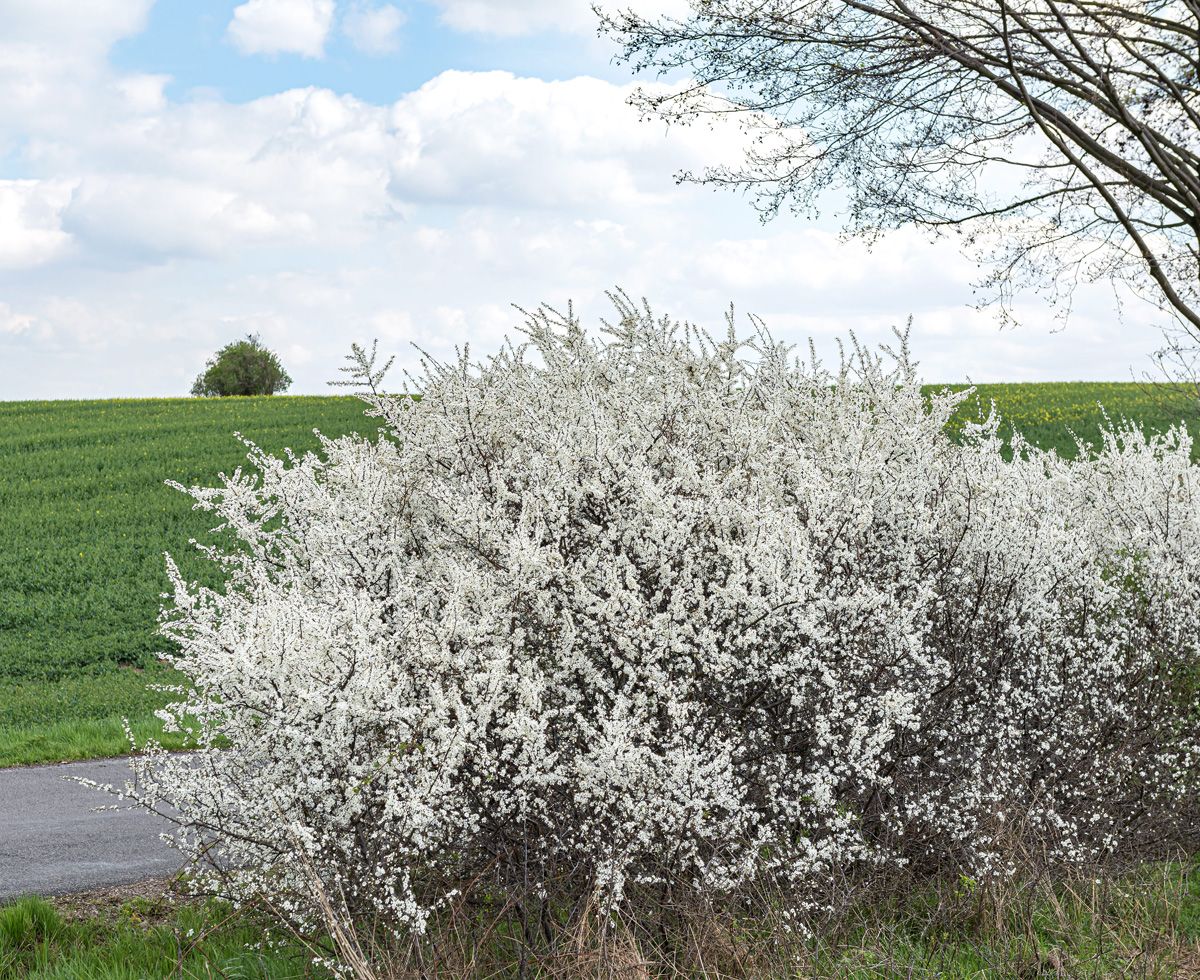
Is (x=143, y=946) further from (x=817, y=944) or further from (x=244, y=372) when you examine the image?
(x=244, y=372)

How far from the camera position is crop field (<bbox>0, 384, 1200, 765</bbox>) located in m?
11.6

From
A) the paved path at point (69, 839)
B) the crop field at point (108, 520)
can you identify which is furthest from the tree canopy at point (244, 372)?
the paved path at point (69, 839)

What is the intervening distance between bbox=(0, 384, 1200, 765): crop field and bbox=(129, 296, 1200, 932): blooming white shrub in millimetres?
1590

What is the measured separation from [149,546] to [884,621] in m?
16.9

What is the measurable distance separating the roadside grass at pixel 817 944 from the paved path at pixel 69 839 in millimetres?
691

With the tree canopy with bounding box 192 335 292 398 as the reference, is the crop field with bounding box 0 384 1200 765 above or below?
below

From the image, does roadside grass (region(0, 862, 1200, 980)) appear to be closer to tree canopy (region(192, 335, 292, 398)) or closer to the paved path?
the paved path

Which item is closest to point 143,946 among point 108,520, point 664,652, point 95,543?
point 664,652

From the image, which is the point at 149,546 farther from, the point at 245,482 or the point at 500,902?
the point at 500,902

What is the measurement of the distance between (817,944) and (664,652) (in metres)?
1.34

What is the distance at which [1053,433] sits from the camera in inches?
1113

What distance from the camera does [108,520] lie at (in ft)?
67.2

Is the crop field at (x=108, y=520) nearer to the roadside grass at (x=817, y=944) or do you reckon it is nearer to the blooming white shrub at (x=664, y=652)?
the blooming white shrub at (x=664, y=652)

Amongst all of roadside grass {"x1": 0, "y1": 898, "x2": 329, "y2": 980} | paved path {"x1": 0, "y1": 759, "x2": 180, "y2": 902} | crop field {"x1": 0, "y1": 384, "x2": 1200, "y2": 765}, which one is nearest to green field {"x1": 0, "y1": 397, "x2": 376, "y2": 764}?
crop field {"x1": 0, "y1": 384, "x2": 1200, "y2": 765}
